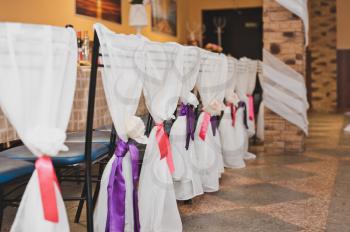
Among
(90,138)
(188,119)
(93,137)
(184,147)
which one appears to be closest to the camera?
(90,138)

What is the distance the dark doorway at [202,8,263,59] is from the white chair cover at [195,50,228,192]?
712 centimetres

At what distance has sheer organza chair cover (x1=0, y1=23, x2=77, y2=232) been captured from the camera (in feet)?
4.49

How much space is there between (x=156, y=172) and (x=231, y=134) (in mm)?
1711

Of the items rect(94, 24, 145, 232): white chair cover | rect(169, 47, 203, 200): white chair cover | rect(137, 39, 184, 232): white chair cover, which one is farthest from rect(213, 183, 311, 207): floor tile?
rect(94, 24, 145, 232): white chair cover

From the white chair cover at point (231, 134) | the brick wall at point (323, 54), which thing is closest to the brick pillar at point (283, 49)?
the white chair cover at point (231, 134)

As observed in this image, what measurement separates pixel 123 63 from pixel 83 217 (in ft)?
3.41

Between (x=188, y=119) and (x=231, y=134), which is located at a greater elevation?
(x=188, y=119)

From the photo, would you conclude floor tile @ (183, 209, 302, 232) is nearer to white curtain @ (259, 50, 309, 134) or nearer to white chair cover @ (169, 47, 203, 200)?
white chair cover @ (169, 47, 203, 200)

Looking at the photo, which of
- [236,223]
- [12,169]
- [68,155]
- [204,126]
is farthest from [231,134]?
[12,169]

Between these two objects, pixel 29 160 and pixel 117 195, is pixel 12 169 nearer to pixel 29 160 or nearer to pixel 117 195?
pixel 29 160

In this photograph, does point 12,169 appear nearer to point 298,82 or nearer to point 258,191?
point 258,191

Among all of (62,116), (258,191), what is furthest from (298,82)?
(62,116)

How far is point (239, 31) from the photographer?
10.1m

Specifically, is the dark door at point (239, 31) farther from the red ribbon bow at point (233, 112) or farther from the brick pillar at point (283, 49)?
the red ribbon bow at point (233, 112)
